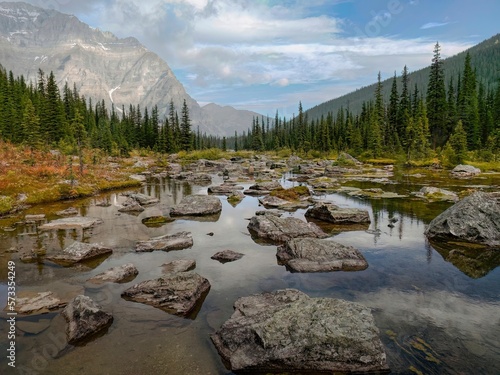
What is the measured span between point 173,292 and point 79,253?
255 inches

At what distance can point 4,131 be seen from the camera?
71.7m

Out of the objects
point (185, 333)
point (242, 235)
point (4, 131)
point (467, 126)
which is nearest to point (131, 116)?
point (4, 131)

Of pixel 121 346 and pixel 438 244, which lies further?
pixel 438 244

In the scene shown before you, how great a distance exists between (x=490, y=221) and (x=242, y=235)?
43.9ft

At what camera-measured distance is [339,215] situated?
21953 mm

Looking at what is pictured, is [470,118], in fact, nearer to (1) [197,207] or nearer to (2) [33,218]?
(1) [197,207]

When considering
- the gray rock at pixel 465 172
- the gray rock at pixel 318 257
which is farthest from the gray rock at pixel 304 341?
the gray rock at pixel 465 172

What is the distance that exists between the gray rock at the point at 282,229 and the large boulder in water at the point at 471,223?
6.24m

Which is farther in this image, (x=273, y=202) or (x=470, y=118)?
(x=470, y=118)

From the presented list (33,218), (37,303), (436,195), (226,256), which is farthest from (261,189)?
(37,303)

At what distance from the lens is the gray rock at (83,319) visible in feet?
28.8

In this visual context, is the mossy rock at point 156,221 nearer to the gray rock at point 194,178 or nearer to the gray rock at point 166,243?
the gray rock at point 166,243

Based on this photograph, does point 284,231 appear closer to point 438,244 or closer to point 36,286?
→ point 438,244

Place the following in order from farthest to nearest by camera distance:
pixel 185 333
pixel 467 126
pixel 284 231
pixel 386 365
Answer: pixel 467 126, pixel 284 231, pixel 185 333, pixel 386 365
